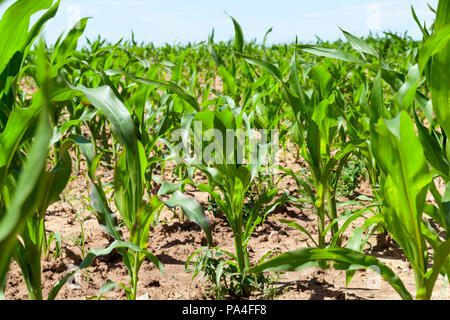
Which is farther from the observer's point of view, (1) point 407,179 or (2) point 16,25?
(2) point 16,25

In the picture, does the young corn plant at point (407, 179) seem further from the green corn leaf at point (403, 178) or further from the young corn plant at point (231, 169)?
the young corn plant at point (231, 169)

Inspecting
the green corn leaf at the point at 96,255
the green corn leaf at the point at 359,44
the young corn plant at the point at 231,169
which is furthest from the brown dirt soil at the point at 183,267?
the green corn leaf at the point at 359,44

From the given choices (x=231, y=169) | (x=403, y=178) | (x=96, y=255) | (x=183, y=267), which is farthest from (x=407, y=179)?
(x=183, y=267)

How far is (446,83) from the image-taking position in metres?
1.10

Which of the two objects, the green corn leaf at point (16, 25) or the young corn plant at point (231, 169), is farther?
the young corn plant at point (231, 169)

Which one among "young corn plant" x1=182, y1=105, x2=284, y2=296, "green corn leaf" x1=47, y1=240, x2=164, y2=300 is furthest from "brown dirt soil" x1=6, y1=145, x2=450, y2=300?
"green corn leaf" x1=47, y1=240, x2=164, y2=300

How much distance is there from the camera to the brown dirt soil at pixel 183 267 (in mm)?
1521

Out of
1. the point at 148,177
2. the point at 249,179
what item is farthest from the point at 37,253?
the point at 148,177

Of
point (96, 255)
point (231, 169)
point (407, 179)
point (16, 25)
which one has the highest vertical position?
point (16, 25)

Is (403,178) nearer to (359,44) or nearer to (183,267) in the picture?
(359,44)

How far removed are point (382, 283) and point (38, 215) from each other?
1.21 meters

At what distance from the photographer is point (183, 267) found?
1762 millimetres

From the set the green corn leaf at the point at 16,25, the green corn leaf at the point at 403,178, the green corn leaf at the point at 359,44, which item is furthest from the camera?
the green corn leaf at the point at 359,44

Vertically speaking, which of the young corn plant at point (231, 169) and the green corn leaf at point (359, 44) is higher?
the green corn leaf at point (359, 44)
